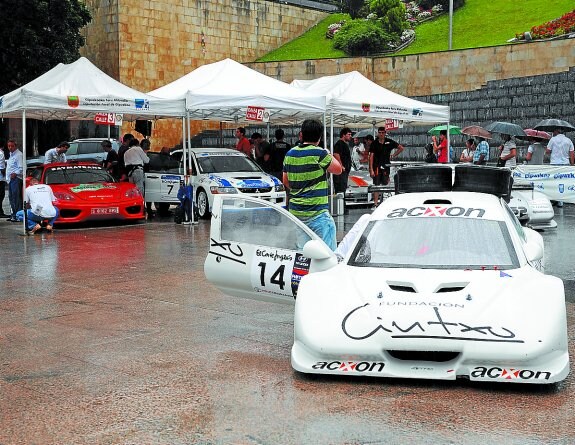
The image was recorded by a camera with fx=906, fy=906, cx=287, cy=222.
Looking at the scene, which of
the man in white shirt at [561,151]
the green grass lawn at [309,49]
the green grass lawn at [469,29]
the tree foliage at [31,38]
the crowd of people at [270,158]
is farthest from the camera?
the green grass lawn at [309,49]

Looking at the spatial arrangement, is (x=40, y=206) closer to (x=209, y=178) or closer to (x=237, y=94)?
(x=209, y=178)

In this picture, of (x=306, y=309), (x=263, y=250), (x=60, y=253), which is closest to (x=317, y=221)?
(x=263, y=250)

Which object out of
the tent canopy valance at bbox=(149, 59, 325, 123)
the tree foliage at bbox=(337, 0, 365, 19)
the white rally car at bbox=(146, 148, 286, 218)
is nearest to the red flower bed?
the tree foliage at bbox=(337, 0, 365, 19)

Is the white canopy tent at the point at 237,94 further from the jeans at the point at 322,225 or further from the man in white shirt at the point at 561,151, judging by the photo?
the jeans at the point at 322,225

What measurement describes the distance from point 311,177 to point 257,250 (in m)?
1.51

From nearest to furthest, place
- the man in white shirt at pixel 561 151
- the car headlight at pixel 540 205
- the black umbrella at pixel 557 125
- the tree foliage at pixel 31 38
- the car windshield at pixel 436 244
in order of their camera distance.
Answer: the car windshield at pixel 436 244 → the car headlight at pixel 540 205 → the man in white shirt at pixel 561 151 → the black umbrella at pixel 557 125 → the tree foliage at pixel 31 38

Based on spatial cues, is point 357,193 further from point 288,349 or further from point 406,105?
point 288,349

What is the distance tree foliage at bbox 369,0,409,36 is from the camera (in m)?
42.7

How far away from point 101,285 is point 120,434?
5662 millimetres

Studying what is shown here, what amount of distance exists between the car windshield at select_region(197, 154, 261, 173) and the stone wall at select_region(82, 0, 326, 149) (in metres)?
16.5

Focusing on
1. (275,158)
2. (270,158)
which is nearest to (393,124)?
(275,158)

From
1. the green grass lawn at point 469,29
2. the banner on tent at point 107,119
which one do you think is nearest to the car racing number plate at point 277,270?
the banner on tent at point 107,119

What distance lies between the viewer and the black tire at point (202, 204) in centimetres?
1934

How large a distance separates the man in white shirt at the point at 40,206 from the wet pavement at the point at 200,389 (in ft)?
21.8
